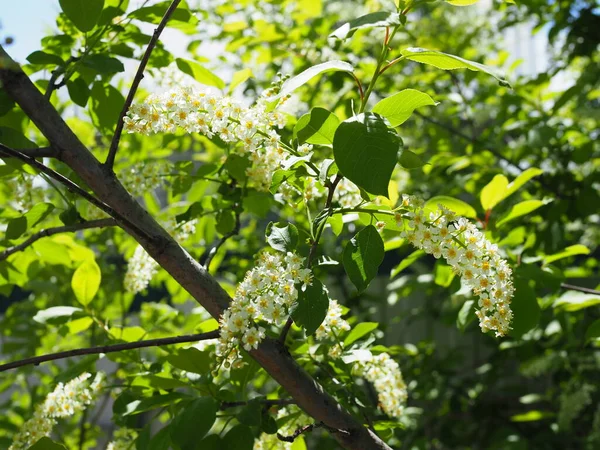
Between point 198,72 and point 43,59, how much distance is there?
0.30m

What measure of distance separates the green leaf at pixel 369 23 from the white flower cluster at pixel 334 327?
1.40ft

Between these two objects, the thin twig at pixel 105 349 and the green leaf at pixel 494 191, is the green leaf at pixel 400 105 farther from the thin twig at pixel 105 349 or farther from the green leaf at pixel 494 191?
the green leaf at pixel 494 191

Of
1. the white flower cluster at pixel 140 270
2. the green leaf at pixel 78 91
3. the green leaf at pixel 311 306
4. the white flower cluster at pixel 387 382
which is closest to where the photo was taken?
the green leaf at pixel 311 306

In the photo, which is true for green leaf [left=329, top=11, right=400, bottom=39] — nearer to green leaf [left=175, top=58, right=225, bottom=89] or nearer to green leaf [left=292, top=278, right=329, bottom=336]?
green leaf [left=292, top=278, right=329, bottom=336]

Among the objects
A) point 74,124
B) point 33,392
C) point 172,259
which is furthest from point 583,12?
point 33,392

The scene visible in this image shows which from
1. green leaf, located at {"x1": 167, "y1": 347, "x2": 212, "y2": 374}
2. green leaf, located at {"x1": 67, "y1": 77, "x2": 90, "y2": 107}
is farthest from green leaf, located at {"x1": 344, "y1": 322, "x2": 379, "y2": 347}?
green leaf, located at {"x1": 67, "y1": 77, "x2": 90, "y2": 107}

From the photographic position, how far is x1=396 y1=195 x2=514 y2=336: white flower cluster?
808 mm

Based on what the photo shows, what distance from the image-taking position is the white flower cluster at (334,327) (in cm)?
99

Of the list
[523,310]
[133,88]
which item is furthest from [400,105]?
[523,310]

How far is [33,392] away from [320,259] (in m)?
1.69

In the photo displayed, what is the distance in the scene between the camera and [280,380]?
85cm

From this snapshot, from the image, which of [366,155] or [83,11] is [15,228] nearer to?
[83,11]

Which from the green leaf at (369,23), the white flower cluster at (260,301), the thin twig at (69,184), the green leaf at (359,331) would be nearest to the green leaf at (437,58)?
the green leaf at (369,23)

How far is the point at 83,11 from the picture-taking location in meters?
0.94
